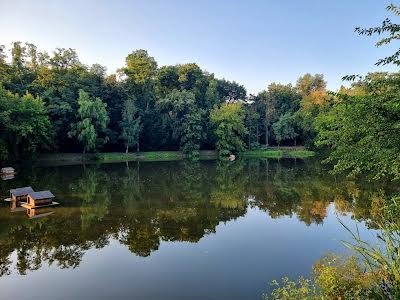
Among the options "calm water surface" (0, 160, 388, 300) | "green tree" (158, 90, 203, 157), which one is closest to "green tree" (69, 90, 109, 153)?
"green tree" (158, 90, 203, 157)

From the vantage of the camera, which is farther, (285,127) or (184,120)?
(285,127)

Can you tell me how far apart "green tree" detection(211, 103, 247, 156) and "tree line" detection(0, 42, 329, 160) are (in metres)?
0.16

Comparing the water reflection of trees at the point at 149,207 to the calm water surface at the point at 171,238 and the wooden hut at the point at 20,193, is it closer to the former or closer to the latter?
the calm water surface at the point at 171,238

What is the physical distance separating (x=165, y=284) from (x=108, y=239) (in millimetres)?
4499

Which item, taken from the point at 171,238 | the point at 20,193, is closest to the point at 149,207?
the point at 171,238

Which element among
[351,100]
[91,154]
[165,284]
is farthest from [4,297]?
[91,154]

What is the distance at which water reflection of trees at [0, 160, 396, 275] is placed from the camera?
40.4ft

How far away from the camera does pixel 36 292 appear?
347 inches

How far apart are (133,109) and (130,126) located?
8.70ft

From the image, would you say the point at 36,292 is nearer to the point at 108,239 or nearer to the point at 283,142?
the point at 108,239

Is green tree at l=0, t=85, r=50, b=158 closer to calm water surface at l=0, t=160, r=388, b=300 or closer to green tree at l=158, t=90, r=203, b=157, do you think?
calm water surface at l=0, t=160, r=388, b=300

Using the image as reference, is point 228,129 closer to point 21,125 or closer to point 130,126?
point 130,126

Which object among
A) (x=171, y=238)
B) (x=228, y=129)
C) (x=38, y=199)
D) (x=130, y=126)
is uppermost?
(x=130, y=126)

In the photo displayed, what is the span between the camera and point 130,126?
47781 millimetres
